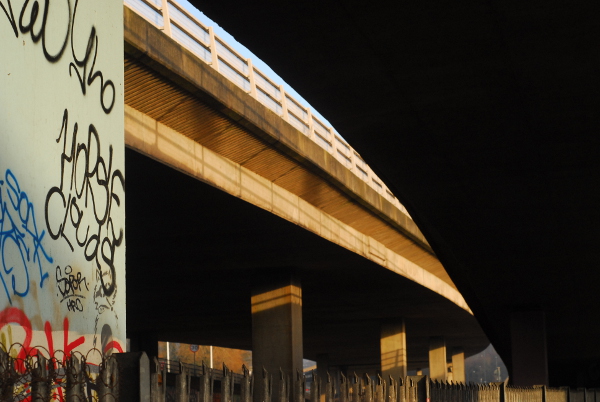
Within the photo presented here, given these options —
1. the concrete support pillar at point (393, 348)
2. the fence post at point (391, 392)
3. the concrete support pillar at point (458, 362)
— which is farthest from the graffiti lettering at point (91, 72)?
the concrete support pillar at point (458, 362)

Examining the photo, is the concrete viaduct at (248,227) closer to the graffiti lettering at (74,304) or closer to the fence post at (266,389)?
the graffiti lettering at (74,304)

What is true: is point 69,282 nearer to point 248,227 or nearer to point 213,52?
point 213,52

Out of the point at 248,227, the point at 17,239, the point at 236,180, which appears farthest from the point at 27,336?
the point at 248,227

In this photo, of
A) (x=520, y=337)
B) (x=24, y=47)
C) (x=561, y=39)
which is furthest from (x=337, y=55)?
(x=520, y=337)

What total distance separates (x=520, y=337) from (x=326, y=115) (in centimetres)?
1568

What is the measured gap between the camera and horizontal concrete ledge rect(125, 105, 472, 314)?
14984 mm

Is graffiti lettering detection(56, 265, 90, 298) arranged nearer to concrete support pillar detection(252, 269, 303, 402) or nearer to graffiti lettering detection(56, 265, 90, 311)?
graffiti lettering detection(56, 265, 90, 311)

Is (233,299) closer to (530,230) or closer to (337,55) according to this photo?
(530,230)

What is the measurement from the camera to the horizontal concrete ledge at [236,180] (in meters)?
15.0

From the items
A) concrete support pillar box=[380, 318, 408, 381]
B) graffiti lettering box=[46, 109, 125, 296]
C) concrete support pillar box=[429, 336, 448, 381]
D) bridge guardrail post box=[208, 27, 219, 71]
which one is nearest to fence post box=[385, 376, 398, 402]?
graffiti lettering box=[46, 109, 125, 296]

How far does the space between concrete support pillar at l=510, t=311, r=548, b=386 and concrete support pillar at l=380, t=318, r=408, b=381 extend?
14.9 m

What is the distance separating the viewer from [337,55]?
1165 centimetres

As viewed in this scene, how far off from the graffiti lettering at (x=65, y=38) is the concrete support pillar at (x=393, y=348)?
36.2 m

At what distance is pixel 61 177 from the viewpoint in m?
6.25
